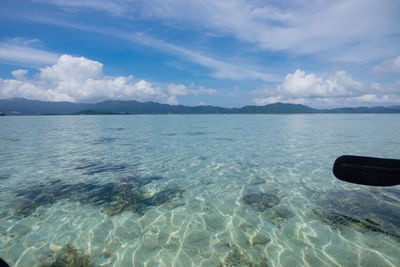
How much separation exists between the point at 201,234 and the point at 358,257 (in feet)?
14.2

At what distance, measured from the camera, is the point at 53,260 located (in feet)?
17.0

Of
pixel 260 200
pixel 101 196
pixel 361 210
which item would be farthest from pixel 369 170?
pixel 101 196

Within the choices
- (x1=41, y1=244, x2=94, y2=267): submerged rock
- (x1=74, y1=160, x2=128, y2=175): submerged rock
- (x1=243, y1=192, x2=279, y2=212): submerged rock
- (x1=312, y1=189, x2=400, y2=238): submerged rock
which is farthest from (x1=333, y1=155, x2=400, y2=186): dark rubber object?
(x1=74, y1=160, x2=128, y2=175): submerged rock

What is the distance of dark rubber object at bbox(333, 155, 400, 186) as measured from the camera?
232 inches

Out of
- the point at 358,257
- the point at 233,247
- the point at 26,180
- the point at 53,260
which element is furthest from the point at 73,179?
the point at 358,257

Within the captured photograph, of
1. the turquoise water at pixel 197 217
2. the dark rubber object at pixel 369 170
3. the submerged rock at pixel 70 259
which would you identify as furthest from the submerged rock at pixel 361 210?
the submerged rock at pixel 70 259

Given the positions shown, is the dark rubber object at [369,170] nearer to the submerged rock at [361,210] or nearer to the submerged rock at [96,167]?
the submerged rock at [361,210]

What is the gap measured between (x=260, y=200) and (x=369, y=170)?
401 centimetres

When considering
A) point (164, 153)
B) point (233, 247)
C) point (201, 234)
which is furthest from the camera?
point (164, 153)

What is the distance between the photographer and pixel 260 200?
28.1ft

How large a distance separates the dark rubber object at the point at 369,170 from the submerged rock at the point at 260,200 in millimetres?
2813

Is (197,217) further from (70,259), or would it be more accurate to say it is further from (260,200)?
(70,259)

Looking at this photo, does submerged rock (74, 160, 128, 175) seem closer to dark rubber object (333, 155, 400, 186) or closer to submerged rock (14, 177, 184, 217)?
submerged rock (14, 177, 184, 217)

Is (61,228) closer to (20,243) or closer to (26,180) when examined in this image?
(20,243)
